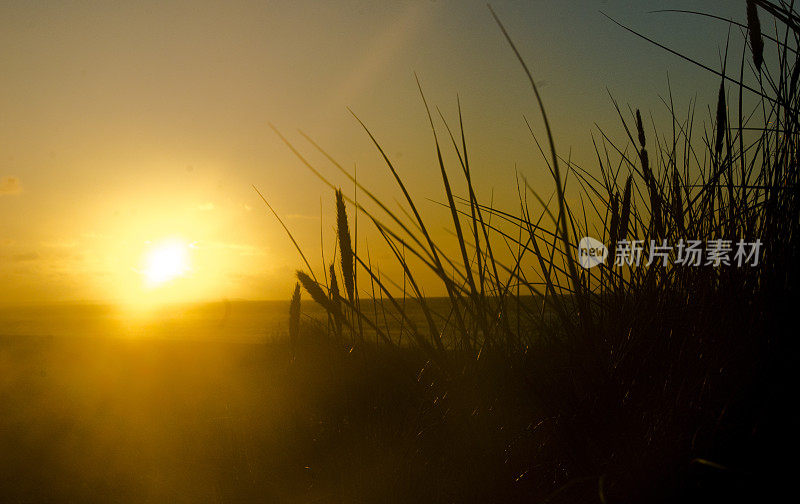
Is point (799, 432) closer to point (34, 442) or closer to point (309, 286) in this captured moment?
point (309, 286)

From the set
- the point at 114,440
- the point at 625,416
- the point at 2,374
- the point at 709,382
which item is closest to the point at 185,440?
the point at 114,440

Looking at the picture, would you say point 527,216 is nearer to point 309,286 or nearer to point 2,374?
point 309,286

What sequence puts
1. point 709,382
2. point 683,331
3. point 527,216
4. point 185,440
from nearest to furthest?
1. point 709,382
2. point 683,331
3. point 527,216
4. point 185,440

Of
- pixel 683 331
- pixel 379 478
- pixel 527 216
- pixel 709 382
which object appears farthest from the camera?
pixel 527 216

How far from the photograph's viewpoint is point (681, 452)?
2.79 feet

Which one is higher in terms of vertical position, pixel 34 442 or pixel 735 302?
pixel 735 302

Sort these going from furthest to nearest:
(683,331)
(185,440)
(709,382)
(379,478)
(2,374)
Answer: (2,374)
(185,440)
(379,478)
(683,331)
(709,382)

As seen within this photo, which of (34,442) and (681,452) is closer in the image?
(681,452)

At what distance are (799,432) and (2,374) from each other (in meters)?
6.07

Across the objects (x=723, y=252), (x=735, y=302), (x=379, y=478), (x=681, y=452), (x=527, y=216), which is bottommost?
(x=379, y=478)

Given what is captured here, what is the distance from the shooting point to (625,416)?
1.02m

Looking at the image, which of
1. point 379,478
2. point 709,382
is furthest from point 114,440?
point 709,382

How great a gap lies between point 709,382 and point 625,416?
0.56 ft

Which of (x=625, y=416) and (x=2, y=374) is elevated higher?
(x=625, y=416)
